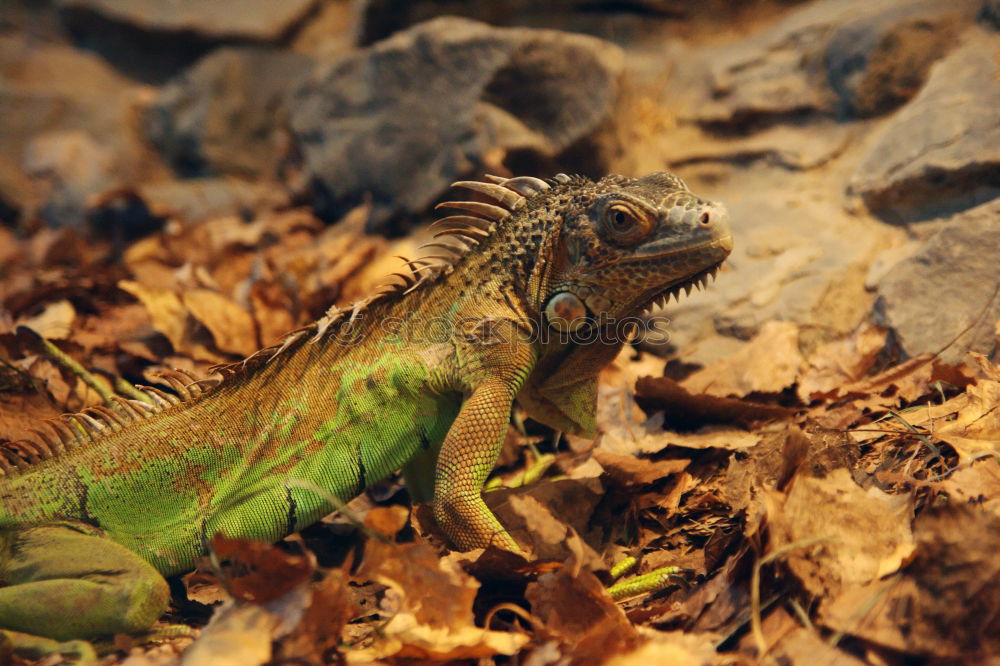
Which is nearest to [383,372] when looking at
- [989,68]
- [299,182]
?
[989,68]

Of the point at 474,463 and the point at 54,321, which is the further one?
the point at 54,321

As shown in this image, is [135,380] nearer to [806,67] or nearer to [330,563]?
[330,563]

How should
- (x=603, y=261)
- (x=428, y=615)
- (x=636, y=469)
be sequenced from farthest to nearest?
(x=636, y=469) < (x=603, y=261) < (x=428, y=615)

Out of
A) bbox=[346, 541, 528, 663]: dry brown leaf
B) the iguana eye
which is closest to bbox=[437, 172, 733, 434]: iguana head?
the iguana eye

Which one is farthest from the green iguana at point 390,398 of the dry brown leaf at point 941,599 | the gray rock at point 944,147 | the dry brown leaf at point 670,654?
the gray rock at point 944,147

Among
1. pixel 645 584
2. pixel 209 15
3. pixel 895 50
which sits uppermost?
pixel 895 50

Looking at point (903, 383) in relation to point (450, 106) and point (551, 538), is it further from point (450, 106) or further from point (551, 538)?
point (450, 106)

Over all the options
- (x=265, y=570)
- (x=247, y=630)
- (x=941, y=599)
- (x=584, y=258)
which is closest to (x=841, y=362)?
(x=584, y=258)

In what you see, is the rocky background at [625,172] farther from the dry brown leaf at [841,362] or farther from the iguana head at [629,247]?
the iguana head at [629,247]
